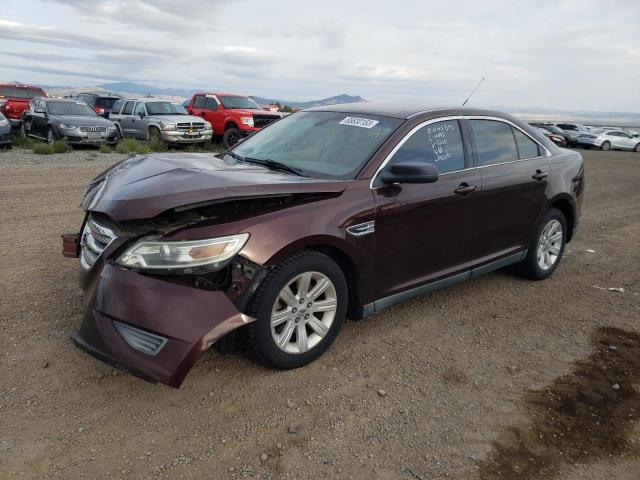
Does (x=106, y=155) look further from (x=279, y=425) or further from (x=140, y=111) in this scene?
(x=279, y=425)

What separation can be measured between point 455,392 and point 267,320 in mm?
1263

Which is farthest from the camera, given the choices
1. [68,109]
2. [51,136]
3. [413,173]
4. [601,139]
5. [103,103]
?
[601,139]

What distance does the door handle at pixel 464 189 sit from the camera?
3.96 metres

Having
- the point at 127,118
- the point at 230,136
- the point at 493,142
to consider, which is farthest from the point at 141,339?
the point at 127,118

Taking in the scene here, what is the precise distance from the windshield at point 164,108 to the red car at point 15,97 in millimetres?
6473

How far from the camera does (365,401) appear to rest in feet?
9.98

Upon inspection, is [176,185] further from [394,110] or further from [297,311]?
[394,110]

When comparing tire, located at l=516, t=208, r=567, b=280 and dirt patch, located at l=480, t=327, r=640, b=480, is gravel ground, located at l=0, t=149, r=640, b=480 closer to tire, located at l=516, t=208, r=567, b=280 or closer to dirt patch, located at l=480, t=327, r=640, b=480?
dirt patch, located at l=480, t=327, r=640, b=480

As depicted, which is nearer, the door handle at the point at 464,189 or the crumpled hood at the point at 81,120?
the door handle at the point at 464,189

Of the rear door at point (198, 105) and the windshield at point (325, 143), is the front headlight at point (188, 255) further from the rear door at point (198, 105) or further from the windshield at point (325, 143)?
the rear door at point (198, 105)

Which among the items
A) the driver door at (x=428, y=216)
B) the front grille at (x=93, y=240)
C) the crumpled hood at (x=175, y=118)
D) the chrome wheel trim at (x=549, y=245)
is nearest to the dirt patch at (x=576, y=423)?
the driver door at (x=428, y=216)

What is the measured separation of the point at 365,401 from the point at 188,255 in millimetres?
1348

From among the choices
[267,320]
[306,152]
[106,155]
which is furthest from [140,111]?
[267,320]

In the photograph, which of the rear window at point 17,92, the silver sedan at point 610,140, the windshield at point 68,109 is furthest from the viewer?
the silver sedan at point 610,140
